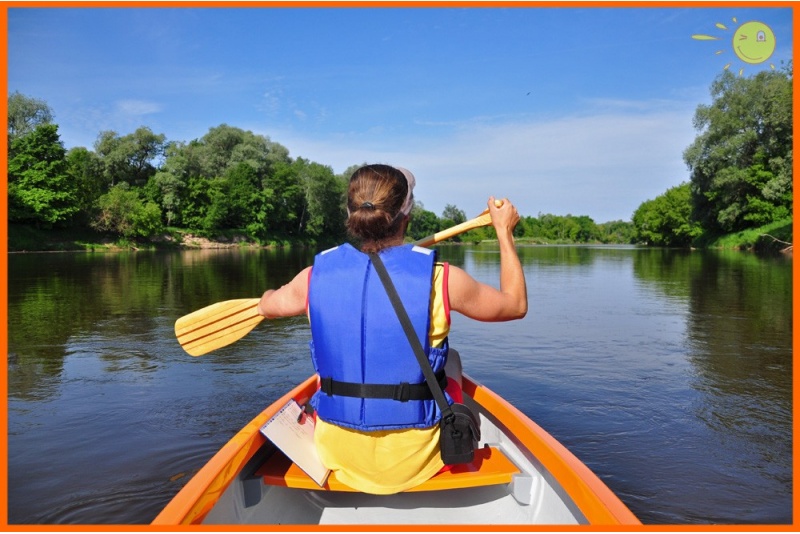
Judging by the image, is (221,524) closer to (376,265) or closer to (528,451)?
(376,265)

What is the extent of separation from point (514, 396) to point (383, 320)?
15.1 feet

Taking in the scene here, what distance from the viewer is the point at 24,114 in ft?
165

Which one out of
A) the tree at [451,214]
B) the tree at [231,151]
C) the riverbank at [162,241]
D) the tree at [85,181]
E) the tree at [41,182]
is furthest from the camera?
the tree at [451,214]

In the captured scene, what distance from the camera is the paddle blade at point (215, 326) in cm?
354

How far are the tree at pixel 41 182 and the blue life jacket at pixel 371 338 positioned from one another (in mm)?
45396

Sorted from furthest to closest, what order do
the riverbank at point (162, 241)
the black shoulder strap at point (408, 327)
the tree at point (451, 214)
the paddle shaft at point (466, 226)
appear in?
the tree at point (451, 214), the riverbank at point (162, 241), the paddle shaft at point (466, 226), the black shoulder strap at point (408, 327)

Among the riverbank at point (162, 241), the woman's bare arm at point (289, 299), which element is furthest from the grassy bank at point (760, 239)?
the woman's bare arm at point (289, 299)

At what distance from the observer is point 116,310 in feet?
41.7

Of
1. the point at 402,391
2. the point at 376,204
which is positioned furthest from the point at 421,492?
the point at 376,204

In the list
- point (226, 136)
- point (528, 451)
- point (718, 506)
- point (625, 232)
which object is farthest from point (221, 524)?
point (625, 232)

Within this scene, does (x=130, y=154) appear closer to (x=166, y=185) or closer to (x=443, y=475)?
(x=166, y=185)

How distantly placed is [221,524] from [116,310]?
A: 11.3 metres

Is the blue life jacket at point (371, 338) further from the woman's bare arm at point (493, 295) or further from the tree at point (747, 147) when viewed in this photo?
the tree at point (747, 147)

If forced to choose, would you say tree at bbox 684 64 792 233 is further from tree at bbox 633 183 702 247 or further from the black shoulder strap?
the black shoulder strap
